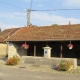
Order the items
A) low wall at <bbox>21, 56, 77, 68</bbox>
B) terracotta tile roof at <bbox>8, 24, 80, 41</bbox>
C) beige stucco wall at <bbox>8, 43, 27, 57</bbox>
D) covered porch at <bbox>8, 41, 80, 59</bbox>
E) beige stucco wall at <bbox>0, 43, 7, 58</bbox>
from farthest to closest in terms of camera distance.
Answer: beige stucco wall at <bbox>0, 43, 7, 58</bbox>, beige stucco wall at <bbox>8, 43, 27, 57</bbox>, covered porch at <bbox>8, 41, 80, 59</bbox>, terracotta tile roof at <bbox>8, 24, 80, 41</bbox>, low wall at <bbox>21, 56, 77, 68</bbox>

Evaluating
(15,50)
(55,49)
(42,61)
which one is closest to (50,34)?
(55,49)

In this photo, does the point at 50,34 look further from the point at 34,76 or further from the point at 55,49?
the point at 34,76

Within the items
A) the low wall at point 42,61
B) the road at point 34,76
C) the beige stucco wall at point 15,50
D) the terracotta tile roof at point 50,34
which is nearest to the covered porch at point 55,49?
the beige stucco wall at point 15,50

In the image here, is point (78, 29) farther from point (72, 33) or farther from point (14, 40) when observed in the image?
point (14, 40)

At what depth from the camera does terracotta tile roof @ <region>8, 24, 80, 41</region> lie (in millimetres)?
22025

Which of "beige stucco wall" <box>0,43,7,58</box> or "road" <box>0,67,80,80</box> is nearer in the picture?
"road" <box>0,67,80,80</box>

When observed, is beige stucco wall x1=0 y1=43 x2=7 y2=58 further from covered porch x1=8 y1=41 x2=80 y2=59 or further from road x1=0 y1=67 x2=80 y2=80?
road x1=0 y1=67 x2=80 y2=80

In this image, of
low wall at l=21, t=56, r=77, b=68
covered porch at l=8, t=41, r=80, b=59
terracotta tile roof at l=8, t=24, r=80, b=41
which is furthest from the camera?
covered porch at l=8, t=41, r=80, b=59

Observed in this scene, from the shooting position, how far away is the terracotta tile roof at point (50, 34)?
22.0 meters

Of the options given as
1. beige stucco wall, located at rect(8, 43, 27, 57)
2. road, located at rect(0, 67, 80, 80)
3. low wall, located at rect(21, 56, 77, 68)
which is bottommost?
road, located at rect(0, 67, 80, 80)

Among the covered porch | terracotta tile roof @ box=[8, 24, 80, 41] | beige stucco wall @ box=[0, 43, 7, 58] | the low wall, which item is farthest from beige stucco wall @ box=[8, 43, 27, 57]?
beige stucco wall @ box=[0, 43, 7, 58]

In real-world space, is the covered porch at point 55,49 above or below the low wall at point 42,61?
above

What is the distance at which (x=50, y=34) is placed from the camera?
23734mm

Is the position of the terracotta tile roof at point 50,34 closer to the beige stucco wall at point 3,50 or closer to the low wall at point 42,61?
the low wall at point 42,61
